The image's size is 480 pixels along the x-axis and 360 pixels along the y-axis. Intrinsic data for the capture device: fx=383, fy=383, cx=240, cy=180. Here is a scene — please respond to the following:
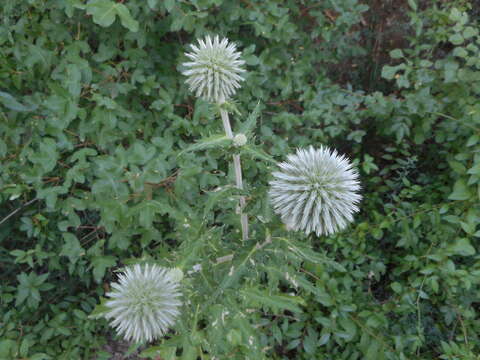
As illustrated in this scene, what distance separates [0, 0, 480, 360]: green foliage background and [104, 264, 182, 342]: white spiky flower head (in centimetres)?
8

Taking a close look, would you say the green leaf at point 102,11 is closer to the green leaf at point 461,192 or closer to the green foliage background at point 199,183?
the green foliage background at point 199,183

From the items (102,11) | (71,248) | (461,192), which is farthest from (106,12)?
(461,192)

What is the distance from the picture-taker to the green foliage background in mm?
1585

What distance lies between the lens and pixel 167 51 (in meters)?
2.04

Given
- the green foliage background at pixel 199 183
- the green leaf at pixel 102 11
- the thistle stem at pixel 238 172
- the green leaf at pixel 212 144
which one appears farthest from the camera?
the green foliage background at pixel 199 183

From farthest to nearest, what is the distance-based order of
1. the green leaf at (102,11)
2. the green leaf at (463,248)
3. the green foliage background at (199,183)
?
the green leaf at (463,248) < the green foliage background at (199,183) < the green leaf at (102,11)

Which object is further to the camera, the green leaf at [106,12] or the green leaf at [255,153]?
the green leaf at [106,12]

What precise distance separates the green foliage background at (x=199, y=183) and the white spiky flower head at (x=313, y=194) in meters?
0.09

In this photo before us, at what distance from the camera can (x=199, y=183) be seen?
6.12ft

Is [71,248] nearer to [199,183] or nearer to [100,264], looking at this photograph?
[100,264]

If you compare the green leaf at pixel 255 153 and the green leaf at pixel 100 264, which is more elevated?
the green leaf at pixel 255 153

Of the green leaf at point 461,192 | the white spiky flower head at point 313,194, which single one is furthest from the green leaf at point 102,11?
the green leaf at point 461,192

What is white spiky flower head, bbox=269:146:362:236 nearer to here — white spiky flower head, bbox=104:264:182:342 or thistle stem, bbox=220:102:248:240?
thistle stem, bbox=220:102:248:240

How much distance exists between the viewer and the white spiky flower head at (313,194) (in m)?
1.20
